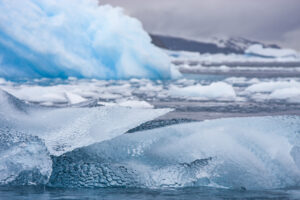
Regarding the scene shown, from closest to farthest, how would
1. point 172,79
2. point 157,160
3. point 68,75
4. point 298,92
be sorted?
point 157,160
point 298,92
point 68,75
point 172,79

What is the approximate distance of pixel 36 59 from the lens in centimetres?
1088

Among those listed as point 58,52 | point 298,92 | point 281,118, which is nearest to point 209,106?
point 298,92

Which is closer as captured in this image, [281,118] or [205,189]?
[205,189]

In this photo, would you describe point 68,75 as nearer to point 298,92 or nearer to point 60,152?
point 298,92

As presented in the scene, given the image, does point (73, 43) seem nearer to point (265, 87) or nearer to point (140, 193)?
point (265, 87)

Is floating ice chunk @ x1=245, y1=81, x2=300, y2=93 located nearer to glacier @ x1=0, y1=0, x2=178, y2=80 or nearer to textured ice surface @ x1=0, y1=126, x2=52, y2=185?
glacier @ x1=0, y1=0, x2=178, y2=80

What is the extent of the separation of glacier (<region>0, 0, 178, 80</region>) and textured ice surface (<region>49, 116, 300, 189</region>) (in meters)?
8.20

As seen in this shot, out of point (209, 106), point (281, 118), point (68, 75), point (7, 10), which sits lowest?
point (281, 118)

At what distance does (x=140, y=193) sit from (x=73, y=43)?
370 inches

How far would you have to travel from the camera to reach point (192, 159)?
2.60 m

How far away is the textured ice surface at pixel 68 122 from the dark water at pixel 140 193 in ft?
0.84

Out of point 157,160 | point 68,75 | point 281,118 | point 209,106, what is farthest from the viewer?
point 68,75

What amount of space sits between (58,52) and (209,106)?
5398 mm

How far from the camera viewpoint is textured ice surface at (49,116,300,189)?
8.28ft
